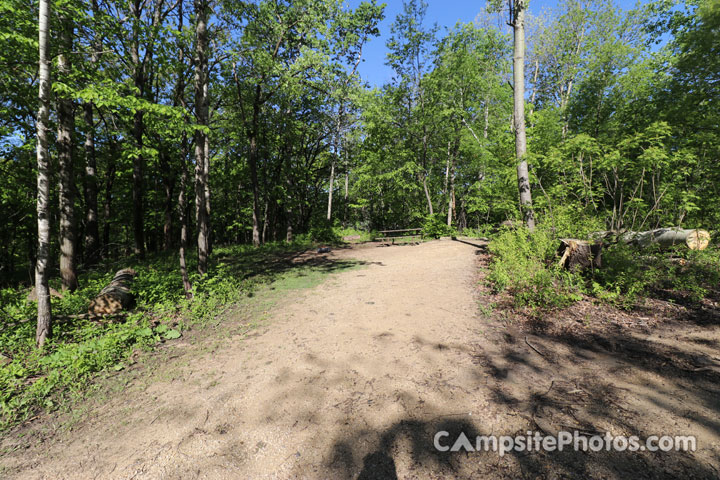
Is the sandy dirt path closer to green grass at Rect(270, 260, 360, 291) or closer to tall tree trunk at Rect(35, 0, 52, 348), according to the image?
tall tree trunk at Rect(35, 0, 52, 348)

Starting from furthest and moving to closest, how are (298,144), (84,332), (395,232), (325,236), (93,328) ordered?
(298,144) < (395,232) < (325,236) < (93,328) < (84,332)

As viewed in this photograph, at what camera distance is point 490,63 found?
59.2 ft

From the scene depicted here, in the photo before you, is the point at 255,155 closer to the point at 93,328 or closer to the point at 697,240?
the point at 93,328

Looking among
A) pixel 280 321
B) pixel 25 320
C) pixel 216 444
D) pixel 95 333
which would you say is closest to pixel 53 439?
pixel 216 444

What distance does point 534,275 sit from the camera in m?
5.87

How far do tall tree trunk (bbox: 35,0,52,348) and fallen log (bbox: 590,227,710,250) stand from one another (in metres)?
11.2

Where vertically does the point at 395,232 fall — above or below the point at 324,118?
below

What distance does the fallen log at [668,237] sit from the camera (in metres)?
6.66

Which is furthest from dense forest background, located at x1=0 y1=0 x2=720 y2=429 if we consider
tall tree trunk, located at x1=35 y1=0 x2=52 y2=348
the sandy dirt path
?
the sandy dirt path

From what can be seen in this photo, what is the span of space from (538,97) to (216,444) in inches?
1127

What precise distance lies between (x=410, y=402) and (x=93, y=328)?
19.5 ft

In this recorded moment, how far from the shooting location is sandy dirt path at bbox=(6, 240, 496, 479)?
2424mm

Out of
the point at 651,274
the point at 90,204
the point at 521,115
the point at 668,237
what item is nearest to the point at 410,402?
the point at 651,274

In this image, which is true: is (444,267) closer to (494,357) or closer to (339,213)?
(494,357)
